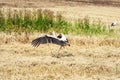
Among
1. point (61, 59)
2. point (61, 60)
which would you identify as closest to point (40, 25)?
point (61, 59)

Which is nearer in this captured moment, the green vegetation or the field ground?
the field ground

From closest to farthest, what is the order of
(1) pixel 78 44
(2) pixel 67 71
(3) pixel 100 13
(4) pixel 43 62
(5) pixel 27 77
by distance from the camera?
(5) pixel 27 77, (2) pixel 67 71, (4) pixel 43 62, (1) pixel 78 44, (3) pixel 100 13

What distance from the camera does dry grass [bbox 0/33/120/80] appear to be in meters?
11.3

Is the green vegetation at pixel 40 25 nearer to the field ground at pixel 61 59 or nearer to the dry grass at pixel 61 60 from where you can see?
the field ground at pixel 61 59

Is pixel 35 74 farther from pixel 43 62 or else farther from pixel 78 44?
pixel 78 44

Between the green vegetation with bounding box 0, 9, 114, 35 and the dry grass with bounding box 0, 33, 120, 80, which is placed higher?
the dry grass with bounding box 0, 33, 120, 80

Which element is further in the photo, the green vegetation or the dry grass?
the green vegetation

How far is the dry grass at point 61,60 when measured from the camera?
1134cm

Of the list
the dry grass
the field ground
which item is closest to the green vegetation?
the field ground

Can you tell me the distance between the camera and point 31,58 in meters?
13.3

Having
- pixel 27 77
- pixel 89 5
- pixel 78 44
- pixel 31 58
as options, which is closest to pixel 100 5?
pixel 89 5

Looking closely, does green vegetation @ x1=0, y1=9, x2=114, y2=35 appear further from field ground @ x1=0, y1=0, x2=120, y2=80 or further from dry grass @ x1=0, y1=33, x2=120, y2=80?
dry grass @ x1=0, y1=33, x2=120, y2=80

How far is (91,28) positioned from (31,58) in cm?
591

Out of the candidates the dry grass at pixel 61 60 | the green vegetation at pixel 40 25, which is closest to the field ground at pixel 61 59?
the dry grass at pixel 61 60
